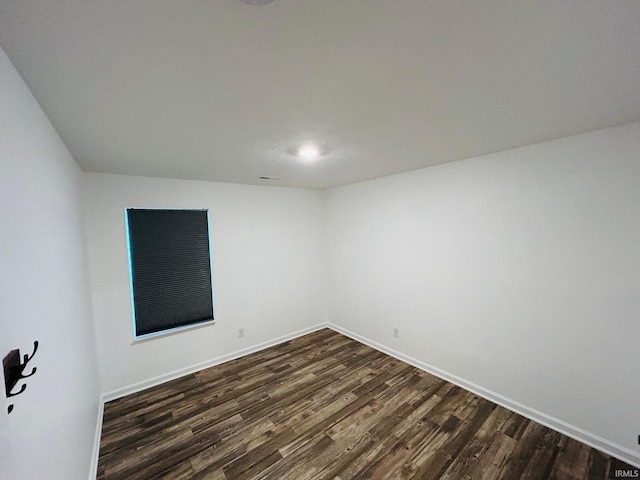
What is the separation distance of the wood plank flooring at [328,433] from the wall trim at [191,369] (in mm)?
82

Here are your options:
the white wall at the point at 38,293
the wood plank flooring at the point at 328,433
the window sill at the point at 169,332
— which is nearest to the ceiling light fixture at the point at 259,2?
the white wall at the point at 38,293

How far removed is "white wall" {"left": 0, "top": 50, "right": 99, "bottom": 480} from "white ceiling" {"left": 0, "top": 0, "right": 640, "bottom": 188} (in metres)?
0.23

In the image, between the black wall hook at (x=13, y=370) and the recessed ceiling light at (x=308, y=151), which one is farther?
the recessed ceiling light at (x=308, y=151)

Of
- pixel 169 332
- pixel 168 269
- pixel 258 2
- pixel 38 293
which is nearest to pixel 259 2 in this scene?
pixel 258 2

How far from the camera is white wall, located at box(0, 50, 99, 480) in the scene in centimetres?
87

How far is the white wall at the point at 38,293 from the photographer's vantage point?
87 centimetres

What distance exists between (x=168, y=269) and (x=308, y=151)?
7.46ft

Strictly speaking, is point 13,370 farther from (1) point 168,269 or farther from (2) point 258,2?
(1) point 168,269

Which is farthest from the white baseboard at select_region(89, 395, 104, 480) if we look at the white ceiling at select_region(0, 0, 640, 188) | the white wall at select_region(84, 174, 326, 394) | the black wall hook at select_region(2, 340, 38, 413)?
the white ceiling at select_region(0, 0, 640, 188)

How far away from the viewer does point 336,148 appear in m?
2.14

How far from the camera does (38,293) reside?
1117mm

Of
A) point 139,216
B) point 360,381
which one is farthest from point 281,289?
point 139,216

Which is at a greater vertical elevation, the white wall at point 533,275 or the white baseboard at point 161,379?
the white wall at point 533,275

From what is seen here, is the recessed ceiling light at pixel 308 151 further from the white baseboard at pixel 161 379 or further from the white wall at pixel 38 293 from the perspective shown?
the white baseboard at pixel 161 379
